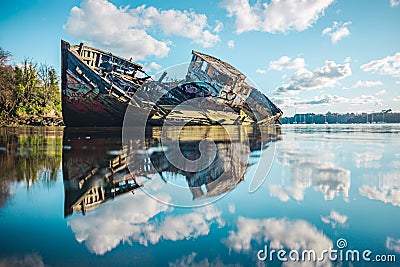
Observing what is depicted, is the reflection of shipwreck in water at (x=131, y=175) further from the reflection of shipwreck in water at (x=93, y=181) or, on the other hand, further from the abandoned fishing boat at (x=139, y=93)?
the abandoned fishing boat at (x=139, y=93)

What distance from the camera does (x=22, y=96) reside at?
2936 centimetres

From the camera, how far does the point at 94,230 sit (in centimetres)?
212

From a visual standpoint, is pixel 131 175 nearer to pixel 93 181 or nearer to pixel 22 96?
pixel 93 181

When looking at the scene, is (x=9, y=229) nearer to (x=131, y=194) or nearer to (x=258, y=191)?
(x=131, y=194)

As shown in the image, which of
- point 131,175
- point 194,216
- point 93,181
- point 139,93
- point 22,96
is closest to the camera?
point 194,216

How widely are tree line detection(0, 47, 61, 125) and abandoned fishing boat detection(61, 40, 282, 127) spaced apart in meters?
12.5

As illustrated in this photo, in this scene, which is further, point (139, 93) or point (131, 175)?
point (139, 93)

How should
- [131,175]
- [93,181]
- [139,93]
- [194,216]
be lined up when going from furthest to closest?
1. [139,93]
2. [131,175]
3. [93,181]
4. [194,216]

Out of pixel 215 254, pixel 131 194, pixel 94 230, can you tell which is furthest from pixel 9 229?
pixel 215 254

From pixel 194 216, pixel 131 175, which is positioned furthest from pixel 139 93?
pixel 194 216

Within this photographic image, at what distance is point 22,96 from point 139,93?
750 inches

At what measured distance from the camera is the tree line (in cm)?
2697

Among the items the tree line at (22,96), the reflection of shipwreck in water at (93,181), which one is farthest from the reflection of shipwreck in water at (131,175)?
the tree line at (22,96)

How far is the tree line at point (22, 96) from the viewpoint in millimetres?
26969
